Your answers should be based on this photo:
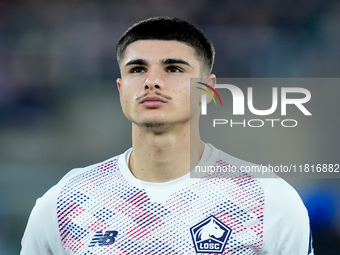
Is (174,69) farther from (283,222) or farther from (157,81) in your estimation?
(283,222)

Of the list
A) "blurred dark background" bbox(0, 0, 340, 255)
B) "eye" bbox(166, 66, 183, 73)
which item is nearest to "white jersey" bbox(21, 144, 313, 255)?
"eye" bbox(166, 66, 183, 73)

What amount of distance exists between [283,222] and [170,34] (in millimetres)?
1285

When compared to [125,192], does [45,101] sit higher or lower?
higher

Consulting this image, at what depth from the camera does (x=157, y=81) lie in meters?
2.48

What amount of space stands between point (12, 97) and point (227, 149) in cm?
262

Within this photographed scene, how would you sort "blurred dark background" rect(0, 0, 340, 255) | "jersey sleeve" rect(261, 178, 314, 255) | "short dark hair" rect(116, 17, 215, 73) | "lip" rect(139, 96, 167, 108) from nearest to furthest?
"lip" rect(139, 96, 167, 108) → "jersey sleeve" rect(261, 178, 314, 255) → "short dark hair" rect(116, 17, 215, 73) → "blurred dark background" rect(0, 0, 340, 255)

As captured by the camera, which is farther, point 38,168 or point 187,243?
point 38,168

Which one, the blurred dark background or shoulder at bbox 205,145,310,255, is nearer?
shoulder at bbox 205,145,310,255

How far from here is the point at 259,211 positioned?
2.57m

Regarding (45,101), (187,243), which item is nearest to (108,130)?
(45,101)

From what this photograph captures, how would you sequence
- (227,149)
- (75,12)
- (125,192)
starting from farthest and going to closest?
1. (75,12)
2. (227,149)
3. (125,192)

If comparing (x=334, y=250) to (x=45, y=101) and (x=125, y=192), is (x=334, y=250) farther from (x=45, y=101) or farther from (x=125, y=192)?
(x=45, y=101)

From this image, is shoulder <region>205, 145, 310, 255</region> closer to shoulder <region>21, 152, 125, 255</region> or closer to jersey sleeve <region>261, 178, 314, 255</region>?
jersey sleeve <region>261, 178, 314, 255</region>

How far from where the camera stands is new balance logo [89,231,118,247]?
2533 millimetres
